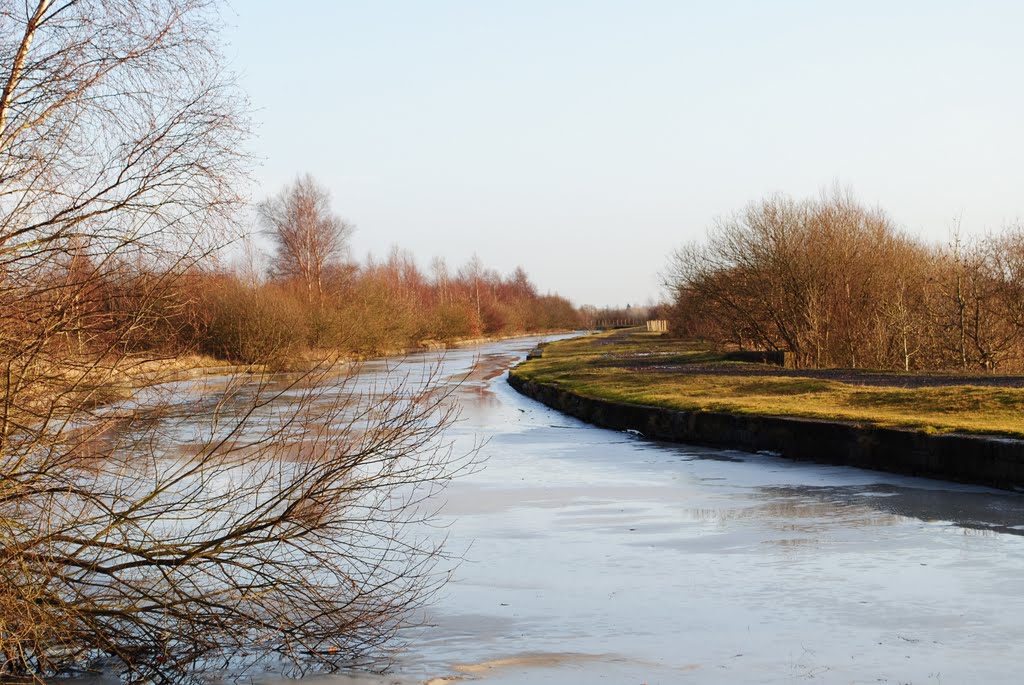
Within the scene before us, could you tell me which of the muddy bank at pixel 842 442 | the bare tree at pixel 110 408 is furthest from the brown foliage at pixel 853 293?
the bare tree at pixel 110 408

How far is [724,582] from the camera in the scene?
8344 mm

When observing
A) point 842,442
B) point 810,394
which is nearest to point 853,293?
point 810,394

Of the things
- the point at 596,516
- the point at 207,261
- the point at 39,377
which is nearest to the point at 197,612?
the point at 39,377

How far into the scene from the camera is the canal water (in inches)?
250

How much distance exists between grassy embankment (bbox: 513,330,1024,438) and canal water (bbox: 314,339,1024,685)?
2214mm

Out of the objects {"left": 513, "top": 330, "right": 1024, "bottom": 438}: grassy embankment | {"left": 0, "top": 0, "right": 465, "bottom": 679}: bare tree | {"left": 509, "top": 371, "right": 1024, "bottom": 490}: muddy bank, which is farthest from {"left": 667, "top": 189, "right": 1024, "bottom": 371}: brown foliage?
{"left": 0, "top": 0, "right": 465, "bottom": 679}: bare tree

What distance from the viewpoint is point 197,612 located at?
6.32 m

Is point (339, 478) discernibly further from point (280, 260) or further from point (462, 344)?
point (462, 344)

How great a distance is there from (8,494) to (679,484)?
9215 millimetres

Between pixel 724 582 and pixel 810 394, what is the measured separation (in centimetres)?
1346

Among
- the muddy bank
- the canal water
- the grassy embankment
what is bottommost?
the canal water

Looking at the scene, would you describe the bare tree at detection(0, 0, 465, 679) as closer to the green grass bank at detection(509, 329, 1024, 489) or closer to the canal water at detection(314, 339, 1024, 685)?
the canal water at detection(314, 339, 1024, 685)

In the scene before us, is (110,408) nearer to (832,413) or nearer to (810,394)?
(832,413)

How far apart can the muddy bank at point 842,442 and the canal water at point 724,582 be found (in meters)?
0.41
